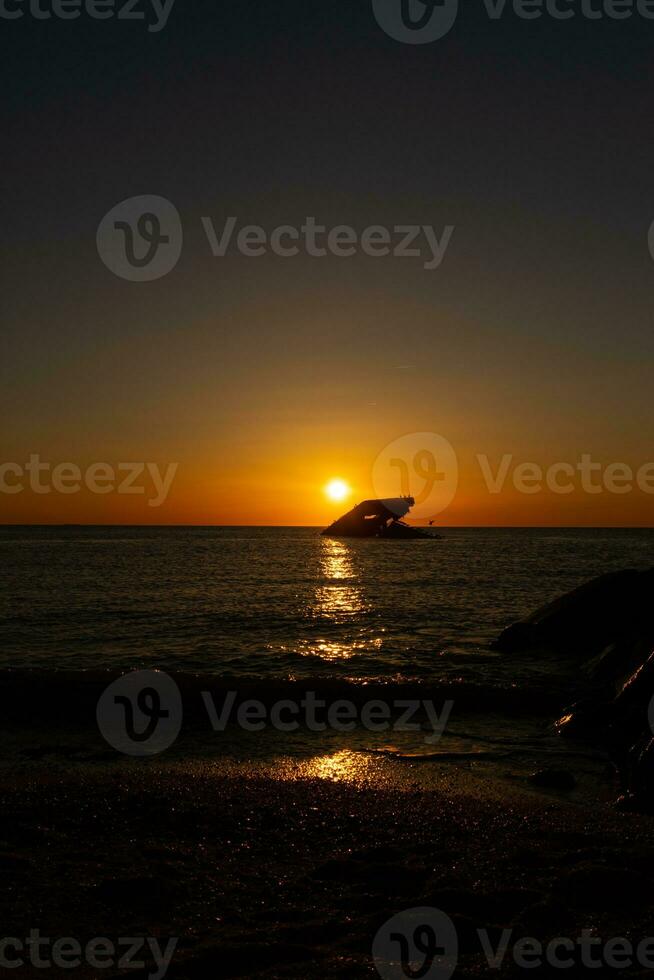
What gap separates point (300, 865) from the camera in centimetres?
642

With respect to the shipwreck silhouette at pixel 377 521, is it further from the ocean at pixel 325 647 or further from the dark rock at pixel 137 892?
the dark rock at pixel 137 892

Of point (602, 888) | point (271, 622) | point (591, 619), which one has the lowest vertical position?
point (271, 622)

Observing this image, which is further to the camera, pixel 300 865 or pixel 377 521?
pixel 377 521

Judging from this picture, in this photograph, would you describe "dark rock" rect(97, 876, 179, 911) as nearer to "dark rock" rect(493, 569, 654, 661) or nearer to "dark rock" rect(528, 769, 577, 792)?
"dark rock" rect(528, 769, 577, 792)

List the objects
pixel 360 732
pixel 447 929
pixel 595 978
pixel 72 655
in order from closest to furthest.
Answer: pixel 595 978 < pixel 447 929 < pixel 360 732 < pixel 72 655

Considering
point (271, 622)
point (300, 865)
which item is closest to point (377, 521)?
point (271, 622)

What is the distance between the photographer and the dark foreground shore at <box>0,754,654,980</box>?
5.11m

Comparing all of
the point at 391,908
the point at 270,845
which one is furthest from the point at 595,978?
the point at 270,845

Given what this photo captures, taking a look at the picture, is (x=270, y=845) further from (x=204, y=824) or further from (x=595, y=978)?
(x=595, y=978)

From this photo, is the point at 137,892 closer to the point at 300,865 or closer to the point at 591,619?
the point at 300,865

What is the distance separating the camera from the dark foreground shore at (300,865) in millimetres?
5109

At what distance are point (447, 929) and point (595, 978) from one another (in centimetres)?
112

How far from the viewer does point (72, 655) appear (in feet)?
62.0

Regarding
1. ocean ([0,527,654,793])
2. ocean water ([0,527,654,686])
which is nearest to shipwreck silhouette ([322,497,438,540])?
ocean water ([0,527,654,686])
